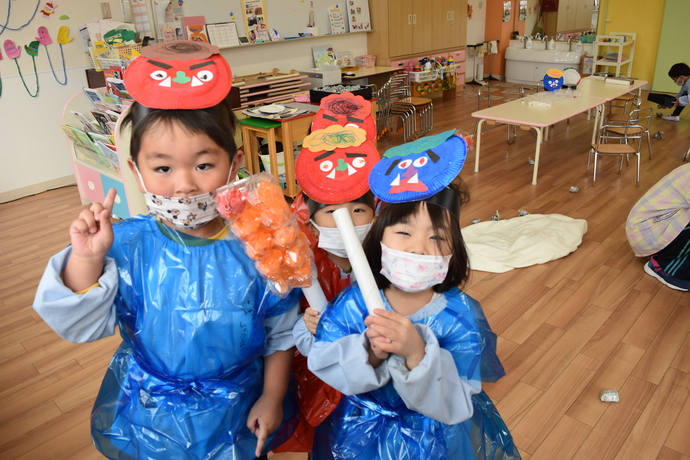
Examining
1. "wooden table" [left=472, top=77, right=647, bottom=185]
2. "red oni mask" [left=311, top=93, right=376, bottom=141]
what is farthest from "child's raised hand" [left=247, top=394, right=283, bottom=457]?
"wooden table" [left=472, top=77, right=647, bottom=185]

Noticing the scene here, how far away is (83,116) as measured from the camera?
3957 mm

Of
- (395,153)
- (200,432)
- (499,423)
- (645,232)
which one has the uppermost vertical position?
(395,153)

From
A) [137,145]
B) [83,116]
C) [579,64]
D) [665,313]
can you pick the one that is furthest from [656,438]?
[579,64]

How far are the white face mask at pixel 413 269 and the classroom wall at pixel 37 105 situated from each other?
4903 mm

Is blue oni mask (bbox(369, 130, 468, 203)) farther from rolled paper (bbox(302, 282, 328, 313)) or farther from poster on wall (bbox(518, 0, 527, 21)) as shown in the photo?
poster on wall (bbox(518, 0, 527, 21))

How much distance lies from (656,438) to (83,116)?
424cm

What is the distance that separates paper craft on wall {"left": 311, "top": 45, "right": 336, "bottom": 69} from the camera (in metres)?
6.86

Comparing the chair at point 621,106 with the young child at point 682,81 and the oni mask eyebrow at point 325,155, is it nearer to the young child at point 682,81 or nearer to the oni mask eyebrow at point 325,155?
the young child at point 682,81

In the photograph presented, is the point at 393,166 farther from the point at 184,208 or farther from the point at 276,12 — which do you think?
the point at 276,12

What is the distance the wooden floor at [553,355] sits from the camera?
6.70ft

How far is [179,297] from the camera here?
1.01 metres

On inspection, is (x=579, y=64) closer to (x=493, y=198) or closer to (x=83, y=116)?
(x=493, y=198)

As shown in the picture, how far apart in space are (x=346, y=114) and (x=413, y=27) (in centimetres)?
728

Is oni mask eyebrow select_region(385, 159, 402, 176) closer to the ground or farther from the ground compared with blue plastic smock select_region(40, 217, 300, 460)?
farther from the ground
